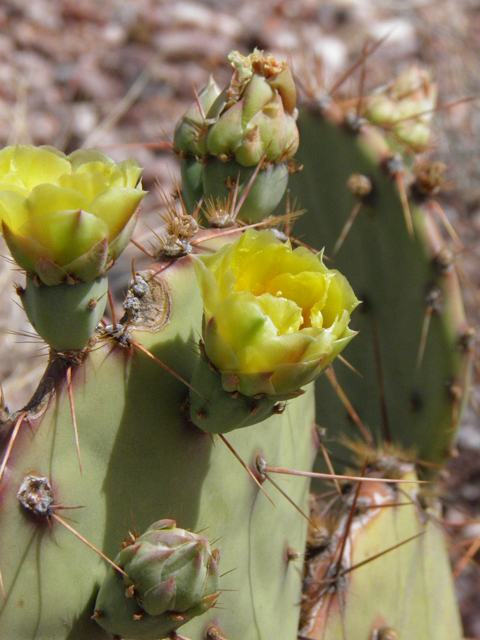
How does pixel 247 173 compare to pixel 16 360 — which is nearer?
pixel 247 173

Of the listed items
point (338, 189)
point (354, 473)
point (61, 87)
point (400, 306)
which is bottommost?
point (354, 473)

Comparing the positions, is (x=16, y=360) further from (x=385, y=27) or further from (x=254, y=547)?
(x=385, y=27)

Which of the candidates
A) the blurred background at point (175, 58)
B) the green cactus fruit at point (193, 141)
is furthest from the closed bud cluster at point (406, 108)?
the blurred background at point (175, 58)

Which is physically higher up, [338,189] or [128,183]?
[338,189]

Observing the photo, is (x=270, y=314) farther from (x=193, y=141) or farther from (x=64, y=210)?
(x=193, y=141)

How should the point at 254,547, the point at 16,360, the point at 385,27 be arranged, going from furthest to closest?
the point at 385,27
the point at 16,360
the point at 254,547

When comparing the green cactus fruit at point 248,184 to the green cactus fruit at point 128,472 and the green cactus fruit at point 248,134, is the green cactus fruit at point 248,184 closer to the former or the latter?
the green cactus fruit at point 248,134

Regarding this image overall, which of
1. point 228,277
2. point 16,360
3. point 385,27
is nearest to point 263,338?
point 228,277
